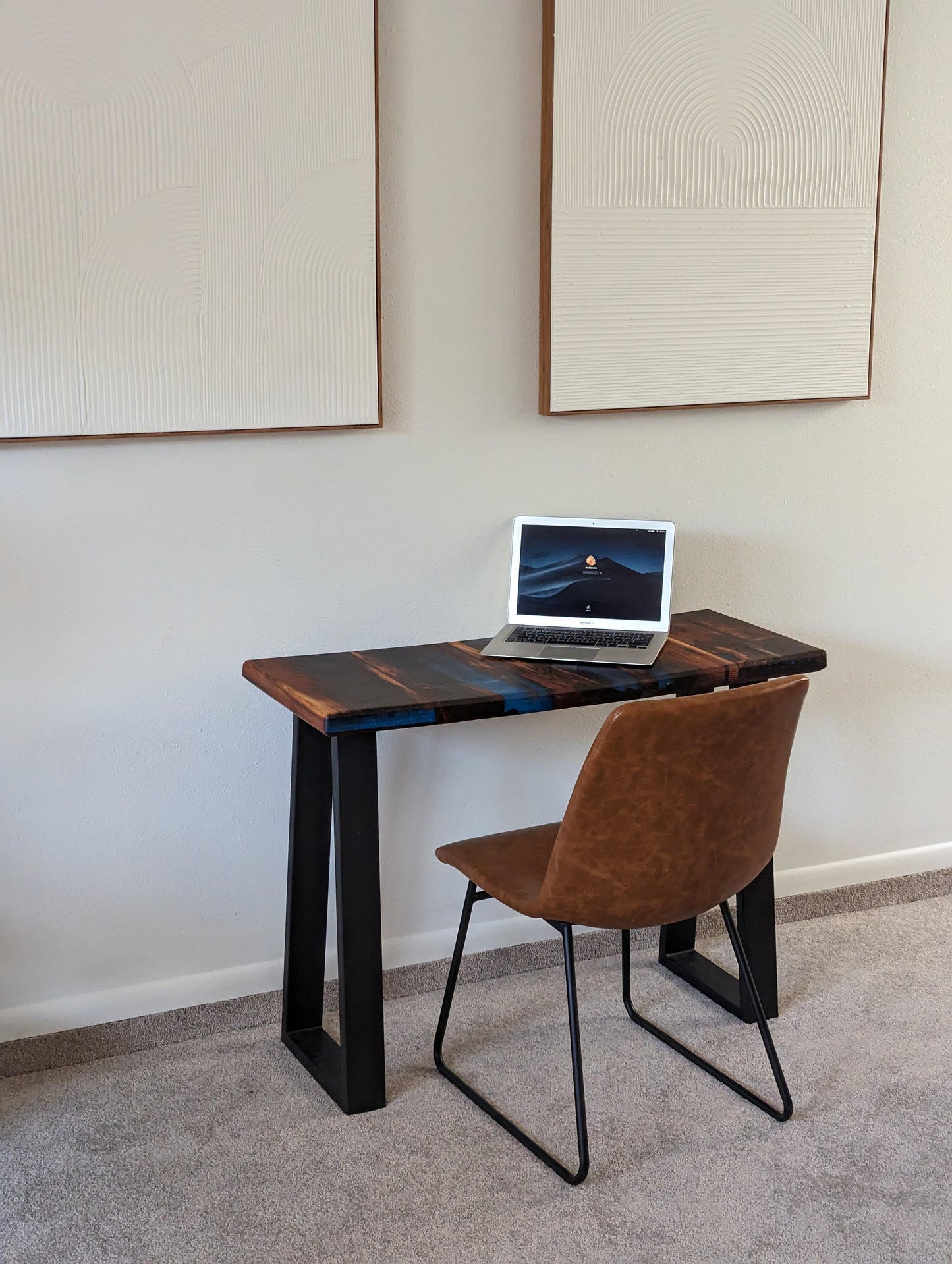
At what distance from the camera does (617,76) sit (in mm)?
2312

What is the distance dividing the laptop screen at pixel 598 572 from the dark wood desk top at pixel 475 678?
0.11m

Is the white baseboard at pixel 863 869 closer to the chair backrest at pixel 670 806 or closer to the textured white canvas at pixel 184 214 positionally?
the chair backrest at pixel 670 806

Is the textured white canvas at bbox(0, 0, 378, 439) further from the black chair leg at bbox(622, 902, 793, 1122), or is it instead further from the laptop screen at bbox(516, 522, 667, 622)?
the black chair leg at bbox(622, 902, 793, 1122)

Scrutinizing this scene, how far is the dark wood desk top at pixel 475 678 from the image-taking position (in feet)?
6.47

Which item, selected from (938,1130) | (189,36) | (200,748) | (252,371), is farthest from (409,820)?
(189,36)

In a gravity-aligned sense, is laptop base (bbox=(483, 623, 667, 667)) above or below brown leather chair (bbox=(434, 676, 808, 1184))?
above

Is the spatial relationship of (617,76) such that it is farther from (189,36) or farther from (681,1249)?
(681,1249)

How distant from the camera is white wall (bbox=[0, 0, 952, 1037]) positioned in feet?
7.20

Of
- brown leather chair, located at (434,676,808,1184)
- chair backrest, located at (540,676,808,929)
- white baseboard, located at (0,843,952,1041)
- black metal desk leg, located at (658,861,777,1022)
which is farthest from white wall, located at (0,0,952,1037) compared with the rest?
chair backrest, located at (540,676,808,929)

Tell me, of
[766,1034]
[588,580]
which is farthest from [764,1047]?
[588,580]

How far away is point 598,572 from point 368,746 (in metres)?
0.61

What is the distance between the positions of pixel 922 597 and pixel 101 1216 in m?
2.06

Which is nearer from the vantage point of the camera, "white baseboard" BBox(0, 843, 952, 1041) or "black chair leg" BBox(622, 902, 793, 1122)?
"black chair leg" BBox(622, 902, 793, 1122)

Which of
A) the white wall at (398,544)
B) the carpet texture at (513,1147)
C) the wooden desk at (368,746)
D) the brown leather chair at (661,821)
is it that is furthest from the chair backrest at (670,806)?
the white wall at (398,544)
